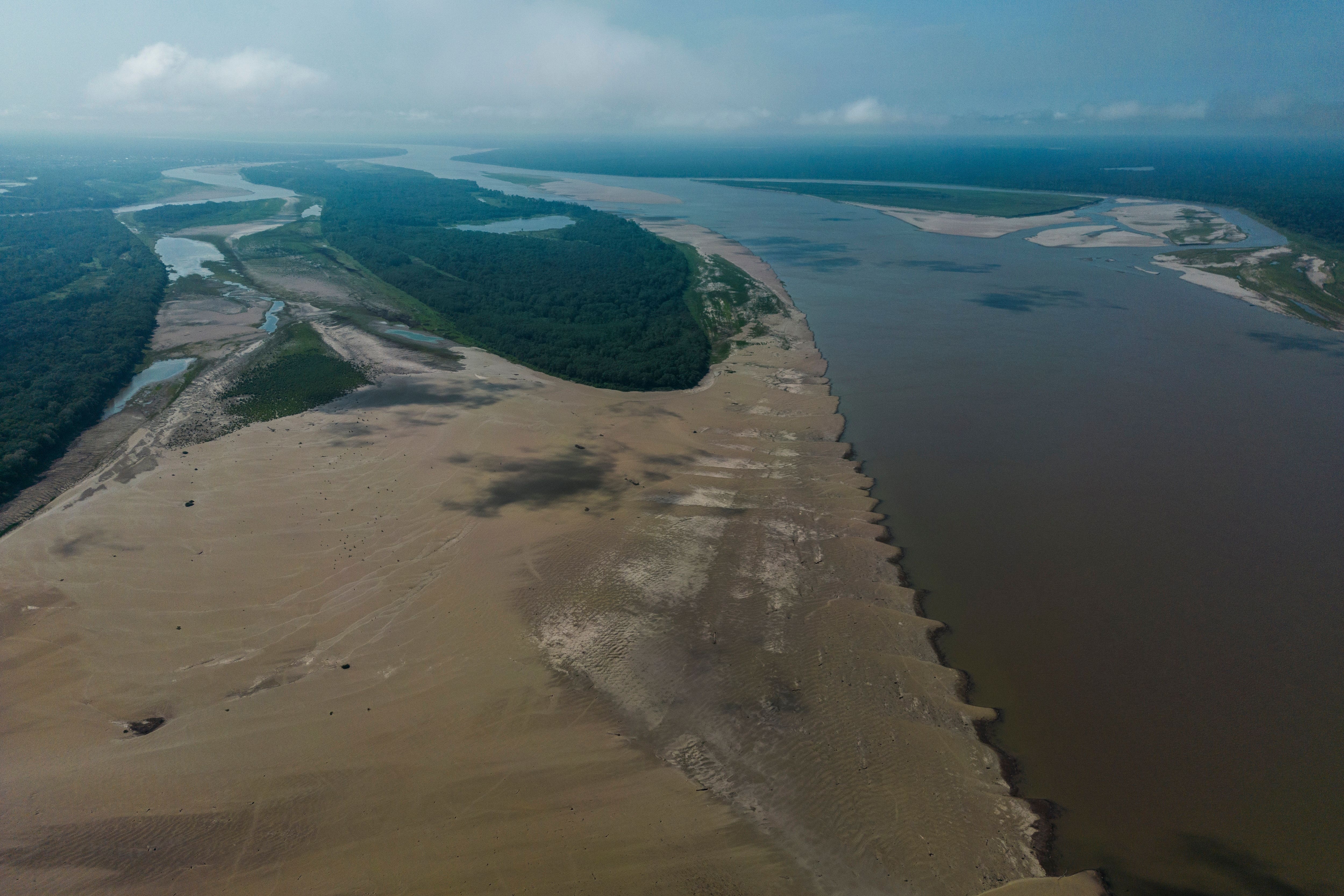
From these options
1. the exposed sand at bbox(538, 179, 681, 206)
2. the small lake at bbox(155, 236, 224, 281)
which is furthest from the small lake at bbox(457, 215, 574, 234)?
the small lake at bbox(155, 236, 224, 281)

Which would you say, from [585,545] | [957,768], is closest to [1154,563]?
[957,768]

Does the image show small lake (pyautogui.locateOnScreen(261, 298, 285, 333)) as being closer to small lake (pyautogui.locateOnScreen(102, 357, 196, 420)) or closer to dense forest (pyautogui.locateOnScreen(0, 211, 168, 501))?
small lake (pyautogui.locateOnScreen(102, 357, 196, 420))

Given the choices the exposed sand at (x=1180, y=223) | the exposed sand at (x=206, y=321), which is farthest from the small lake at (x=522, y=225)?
the exposed sand at (x=1180, y=223)

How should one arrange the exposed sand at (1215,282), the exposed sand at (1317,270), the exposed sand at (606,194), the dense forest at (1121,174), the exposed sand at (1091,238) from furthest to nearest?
the exposed sand at (606,194) → the dense forest at (1121,174) → the exposed sand at (1091,238) → the exposed sand at (1317,270) → the exposed sand at (1215,282)

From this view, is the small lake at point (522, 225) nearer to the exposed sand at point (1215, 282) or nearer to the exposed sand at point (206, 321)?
the exposed sand at point (206, 321)

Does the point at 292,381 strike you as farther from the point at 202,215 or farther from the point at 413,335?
the point at 202,215
